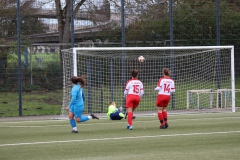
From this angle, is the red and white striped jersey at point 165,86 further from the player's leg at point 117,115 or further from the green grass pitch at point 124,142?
the player's leg at point 117,115

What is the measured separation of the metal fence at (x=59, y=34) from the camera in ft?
71.2

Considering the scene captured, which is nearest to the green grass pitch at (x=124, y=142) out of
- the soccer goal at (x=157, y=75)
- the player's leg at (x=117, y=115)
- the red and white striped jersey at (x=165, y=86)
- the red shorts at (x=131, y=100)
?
the red shorts at (x=131, y=100)

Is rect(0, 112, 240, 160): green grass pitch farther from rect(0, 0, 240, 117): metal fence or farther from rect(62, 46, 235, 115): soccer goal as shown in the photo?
rect(0, 0, 240, 117): metal fence

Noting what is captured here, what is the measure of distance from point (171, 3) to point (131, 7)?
180 centimetres

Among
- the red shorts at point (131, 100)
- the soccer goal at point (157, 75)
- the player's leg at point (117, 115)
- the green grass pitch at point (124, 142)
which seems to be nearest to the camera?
the green grass pitch at point (124, 142)

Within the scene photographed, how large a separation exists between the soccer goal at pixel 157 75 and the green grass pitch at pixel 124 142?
19.0 ft

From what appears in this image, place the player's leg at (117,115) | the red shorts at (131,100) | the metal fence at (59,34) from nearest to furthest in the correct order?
1. the red shorts at (131,100)
2. the player's leg at (117,115)
3. the metal fence at (59,34)

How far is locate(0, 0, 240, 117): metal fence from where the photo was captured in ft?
71.2

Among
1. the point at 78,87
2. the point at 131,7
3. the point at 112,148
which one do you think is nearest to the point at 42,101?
the point at 131,7

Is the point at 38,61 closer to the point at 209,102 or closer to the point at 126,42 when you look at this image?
the point at 126,42

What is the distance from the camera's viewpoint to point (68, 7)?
22469mm

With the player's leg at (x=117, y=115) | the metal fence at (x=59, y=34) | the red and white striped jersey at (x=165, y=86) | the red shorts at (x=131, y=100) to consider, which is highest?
the metal fence at (x=59, y=34)

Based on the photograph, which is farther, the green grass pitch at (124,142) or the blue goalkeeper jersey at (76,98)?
the blue goalkeeper jersey at (76,98)

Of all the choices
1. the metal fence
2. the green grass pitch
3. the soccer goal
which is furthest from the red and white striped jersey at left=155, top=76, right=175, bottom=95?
the metal fence
